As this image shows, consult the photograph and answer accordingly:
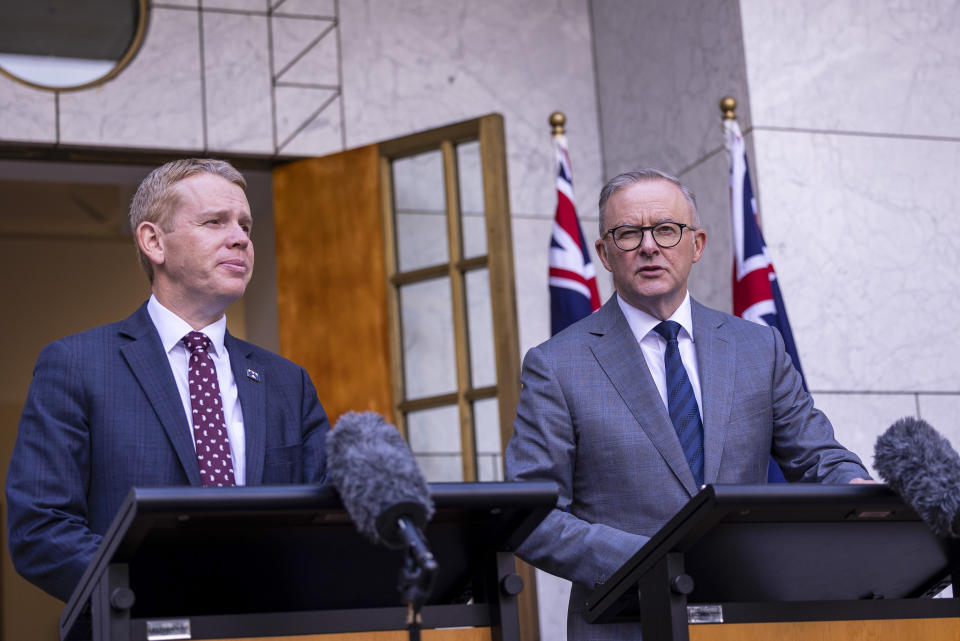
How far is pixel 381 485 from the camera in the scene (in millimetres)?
1644

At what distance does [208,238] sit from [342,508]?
875 millimetres

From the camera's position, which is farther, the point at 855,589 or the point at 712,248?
the point at 712,248

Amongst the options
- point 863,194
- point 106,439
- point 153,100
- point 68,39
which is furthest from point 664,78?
point 106,439

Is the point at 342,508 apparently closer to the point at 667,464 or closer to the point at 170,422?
the point at 170,422

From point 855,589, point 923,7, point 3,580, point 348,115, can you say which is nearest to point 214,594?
point 855,589

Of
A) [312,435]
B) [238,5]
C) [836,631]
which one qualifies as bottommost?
[836,631]

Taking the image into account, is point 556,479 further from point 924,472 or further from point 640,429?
point 924,472

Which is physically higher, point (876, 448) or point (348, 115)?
point (348, 115)

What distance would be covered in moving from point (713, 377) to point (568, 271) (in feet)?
8.01

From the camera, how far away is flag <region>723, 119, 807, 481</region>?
187 inches

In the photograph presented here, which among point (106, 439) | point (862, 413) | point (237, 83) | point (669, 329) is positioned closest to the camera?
point (106, 439)

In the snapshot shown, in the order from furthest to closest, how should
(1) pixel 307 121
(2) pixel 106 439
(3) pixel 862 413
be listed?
(1) pixel 307 121 < (3) pixel 862 413 < (2) pixel 106 439

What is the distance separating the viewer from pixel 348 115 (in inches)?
232

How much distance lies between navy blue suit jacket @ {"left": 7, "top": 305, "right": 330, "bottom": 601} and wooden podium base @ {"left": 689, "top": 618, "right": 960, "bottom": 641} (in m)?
0.81
